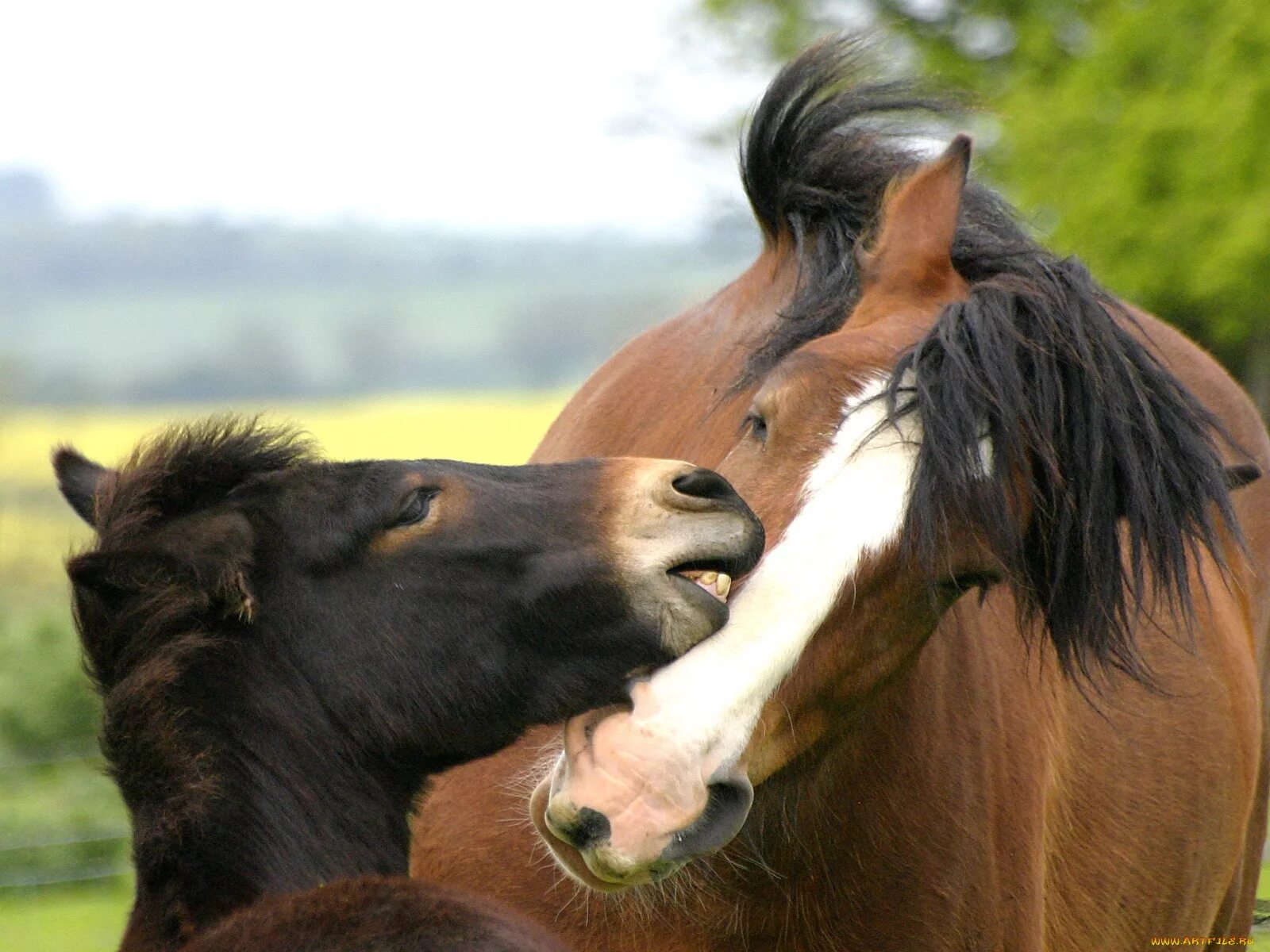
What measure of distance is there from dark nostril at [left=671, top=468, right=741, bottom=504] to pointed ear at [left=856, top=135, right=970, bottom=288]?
640 millimetres

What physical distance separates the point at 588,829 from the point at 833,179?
194 cm

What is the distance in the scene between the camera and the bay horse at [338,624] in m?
2.50

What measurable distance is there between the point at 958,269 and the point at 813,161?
74cm

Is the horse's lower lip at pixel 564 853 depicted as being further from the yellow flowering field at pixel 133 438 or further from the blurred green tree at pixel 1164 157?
the yellow flowering field at pixel 133 438

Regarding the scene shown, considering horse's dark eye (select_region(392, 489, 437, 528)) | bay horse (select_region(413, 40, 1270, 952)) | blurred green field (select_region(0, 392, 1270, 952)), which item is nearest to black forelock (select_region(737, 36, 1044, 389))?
bay horse (select_region(413, 40, 1270, 952))

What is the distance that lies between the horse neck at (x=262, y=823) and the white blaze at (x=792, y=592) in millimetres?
700

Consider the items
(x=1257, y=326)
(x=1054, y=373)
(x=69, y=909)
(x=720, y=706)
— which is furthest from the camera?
(x=1257, y=326)

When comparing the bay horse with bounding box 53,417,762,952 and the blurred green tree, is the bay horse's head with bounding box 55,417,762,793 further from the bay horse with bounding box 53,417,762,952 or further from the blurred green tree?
the blurred green tree

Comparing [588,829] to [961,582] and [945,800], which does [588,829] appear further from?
[945,800]

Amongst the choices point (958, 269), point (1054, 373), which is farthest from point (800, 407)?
point (958, 269)

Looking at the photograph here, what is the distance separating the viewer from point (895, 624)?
8.09 feet

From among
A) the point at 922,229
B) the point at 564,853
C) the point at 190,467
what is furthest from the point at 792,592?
the point at 190,467

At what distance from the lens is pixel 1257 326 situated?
14195 millimetres

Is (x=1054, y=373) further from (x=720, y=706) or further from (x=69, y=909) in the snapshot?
(x=69, y=909)
